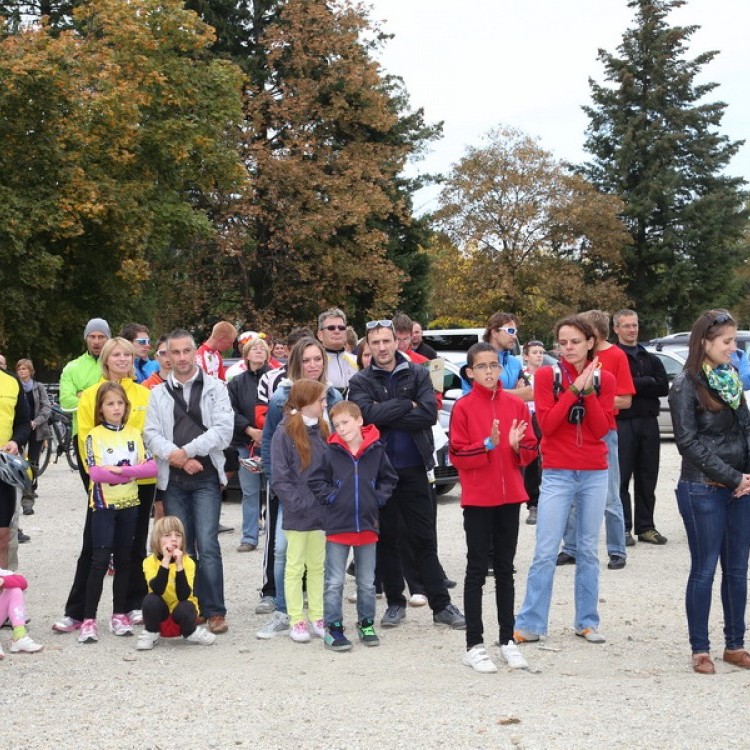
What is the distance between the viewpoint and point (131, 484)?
7.39m

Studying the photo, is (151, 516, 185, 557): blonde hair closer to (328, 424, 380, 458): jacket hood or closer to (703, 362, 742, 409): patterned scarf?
(328, 424, 380, 458): jacket hood

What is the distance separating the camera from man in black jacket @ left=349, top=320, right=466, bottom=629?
7441mm

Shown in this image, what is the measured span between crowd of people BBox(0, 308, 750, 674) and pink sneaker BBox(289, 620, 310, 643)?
0.01 meters

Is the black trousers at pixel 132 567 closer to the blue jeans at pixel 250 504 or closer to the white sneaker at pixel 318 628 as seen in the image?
the white sneaker at pixel 318 628

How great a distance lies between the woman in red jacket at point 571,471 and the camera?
6883 mm

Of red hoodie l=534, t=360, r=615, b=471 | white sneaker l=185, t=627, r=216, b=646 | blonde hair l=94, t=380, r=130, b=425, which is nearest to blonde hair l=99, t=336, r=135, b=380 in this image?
blonde hair l=94, t=380, r=130, b=425

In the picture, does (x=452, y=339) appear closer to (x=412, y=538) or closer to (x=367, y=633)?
(x=412, y=538)

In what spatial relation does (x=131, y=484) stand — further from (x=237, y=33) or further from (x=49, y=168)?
(x=237, y=33)

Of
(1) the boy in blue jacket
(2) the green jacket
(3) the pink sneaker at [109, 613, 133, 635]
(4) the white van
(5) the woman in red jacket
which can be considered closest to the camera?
(5) the woman in red jacket

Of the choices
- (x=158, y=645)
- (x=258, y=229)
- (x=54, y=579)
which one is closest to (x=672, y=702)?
(x=158, y=645)

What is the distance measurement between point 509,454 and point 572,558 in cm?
319

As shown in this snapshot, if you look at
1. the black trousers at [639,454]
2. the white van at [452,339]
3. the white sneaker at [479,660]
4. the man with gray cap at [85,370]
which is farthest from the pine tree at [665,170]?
the white sneaker at [479,660]

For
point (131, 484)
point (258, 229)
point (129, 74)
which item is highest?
point (129, 74)

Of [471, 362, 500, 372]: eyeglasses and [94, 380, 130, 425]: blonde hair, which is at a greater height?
[471, 362, 500, 372]: eyeglasses
